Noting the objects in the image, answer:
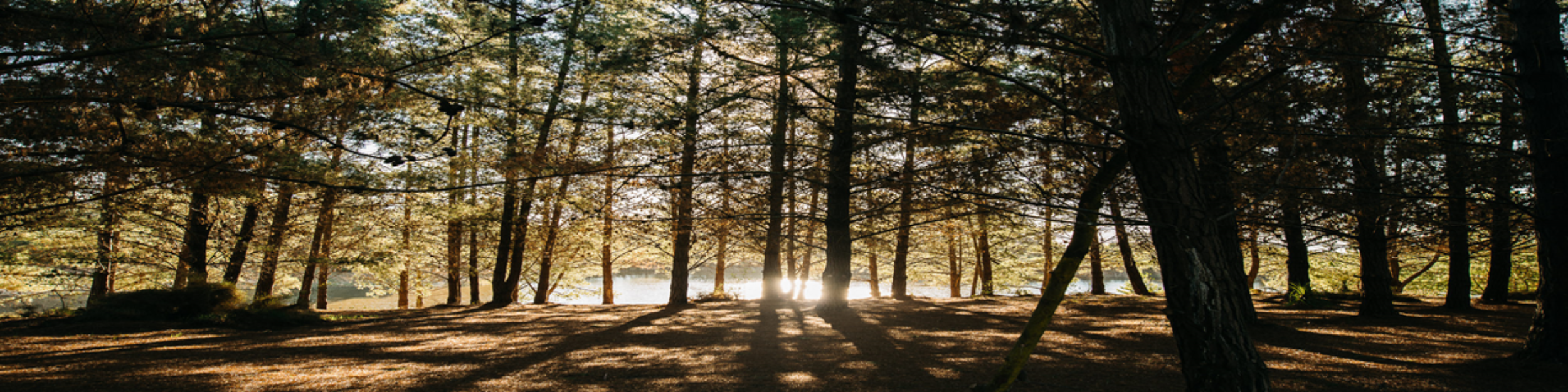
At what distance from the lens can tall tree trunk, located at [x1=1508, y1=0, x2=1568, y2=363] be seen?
470 cm

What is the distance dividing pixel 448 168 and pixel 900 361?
13487mm

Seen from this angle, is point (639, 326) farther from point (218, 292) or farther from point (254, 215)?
point (254, 215)

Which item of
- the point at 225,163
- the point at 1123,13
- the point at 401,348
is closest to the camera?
the point at 1123,13

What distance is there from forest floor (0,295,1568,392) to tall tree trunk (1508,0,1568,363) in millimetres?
378

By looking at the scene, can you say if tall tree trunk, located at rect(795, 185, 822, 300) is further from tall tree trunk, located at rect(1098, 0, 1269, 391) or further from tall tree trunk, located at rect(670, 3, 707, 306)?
tall tree trunk, located at rect(1098, 0, 1269, 391)

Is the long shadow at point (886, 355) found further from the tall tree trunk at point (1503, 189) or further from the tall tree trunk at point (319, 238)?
the tall tree trunk at point (319, 238)

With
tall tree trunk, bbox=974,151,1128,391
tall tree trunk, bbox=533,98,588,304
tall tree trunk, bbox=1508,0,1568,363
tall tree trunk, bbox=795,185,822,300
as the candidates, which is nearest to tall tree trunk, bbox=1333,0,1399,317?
tall tree trunk, bbox=1508,0,1568,363

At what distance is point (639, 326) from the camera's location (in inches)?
392

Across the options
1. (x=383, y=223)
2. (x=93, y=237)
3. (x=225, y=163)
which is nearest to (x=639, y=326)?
(x=225, y=163)

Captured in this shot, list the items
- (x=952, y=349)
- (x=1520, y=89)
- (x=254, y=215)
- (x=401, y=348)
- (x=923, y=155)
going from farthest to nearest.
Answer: (x=254, y=215) < (x=923, y=155) < (x=401, y=348) < (x=952, y=349) < (x=1520, y=89)

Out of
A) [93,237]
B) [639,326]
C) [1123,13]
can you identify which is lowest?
[639,326]

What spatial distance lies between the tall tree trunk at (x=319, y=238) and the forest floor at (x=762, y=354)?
4152 millimetres

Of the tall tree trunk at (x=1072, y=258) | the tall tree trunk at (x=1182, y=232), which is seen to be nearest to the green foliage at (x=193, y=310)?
the tall tree trunk at (x=1072, y=258)

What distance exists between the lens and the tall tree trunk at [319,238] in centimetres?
1346
